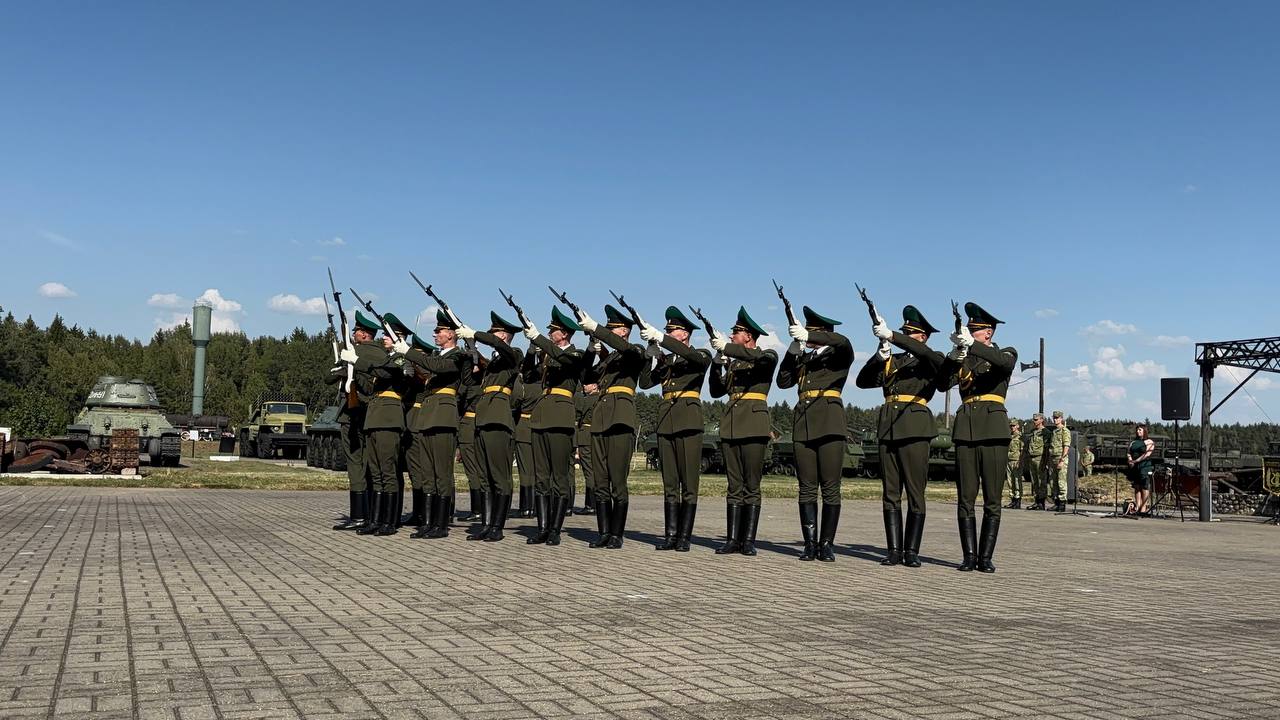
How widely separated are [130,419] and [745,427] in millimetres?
23008

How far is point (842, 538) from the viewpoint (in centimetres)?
1230

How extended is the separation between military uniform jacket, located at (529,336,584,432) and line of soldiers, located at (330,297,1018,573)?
18mm

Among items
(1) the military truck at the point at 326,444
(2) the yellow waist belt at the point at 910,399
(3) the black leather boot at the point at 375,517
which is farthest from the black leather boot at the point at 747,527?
(1) the military truck at the point at 326,444

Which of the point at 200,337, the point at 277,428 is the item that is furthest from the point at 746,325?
the point at 200,337

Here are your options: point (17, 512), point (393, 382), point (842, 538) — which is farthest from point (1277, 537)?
point (17, 512)

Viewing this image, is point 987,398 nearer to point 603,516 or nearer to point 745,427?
point 745,427

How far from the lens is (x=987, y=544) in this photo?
9.16m

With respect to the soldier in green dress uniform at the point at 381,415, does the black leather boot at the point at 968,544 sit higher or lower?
lower

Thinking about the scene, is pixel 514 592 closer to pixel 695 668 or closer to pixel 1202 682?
pixel 695 668

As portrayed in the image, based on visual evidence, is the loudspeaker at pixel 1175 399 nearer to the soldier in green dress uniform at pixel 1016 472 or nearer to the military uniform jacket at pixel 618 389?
the soldier in green dress uniform at pixel 1016 472

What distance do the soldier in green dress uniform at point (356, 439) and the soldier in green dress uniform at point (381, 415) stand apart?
0.22m

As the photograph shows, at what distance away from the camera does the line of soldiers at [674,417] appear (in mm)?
9312

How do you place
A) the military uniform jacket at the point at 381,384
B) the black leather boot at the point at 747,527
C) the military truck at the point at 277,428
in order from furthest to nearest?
the military truck at the point at 277,428 < the military uniform jacket at the point at 381,384 < the black leather boot at the point at 747,527

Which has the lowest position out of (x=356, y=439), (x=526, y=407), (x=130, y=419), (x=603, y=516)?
(x=603, y=516)
